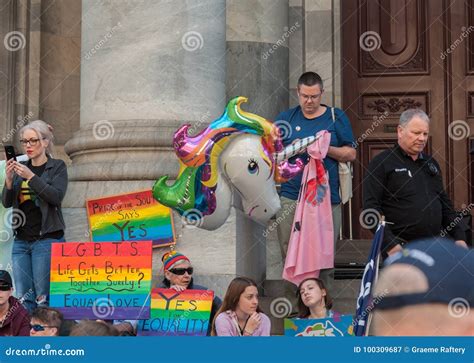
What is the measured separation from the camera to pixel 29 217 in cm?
777

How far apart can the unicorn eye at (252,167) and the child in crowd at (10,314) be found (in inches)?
72.5

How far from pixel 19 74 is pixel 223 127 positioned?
5.44m

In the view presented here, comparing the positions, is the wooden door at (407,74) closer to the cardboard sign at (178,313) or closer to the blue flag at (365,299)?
the cardboard sign at (178,313)

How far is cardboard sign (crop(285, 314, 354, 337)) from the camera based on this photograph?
7.08m

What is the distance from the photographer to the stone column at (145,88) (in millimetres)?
8891

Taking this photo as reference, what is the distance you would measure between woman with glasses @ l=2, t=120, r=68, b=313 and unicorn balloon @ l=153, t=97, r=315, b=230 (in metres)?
0.82

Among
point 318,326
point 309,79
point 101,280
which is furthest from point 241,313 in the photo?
point 309,79

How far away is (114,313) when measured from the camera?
6719mm

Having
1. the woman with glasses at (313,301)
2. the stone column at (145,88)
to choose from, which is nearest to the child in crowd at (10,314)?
the stone column at (145,88)

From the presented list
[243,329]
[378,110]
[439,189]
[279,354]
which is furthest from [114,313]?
[378,110]

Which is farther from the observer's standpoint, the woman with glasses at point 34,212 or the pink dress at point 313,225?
the pink dress at point 313,225

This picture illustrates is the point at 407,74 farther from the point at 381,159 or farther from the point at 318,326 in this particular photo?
the point at 318,326

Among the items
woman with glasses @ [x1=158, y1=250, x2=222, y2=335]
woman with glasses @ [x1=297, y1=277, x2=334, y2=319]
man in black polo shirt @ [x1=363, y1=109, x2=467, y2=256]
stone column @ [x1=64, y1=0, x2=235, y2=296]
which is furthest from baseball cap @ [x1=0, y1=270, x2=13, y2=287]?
man in black polo shirt @ [x1=363, y1=109, x2=467, y2=256]

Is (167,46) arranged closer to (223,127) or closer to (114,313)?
(223,127)
